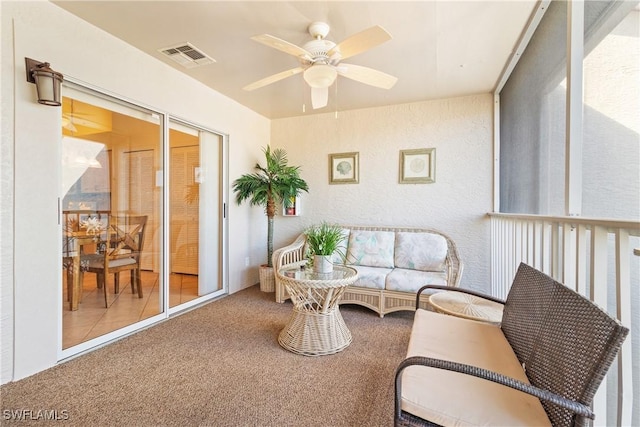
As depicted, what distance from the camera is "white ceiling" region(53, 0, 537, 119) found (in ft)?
6.70

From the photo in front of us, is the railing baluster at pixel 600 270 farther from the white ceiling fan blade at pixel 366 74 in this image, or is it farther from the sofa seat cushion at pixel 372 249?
the sofa seat cushion at pixel 372 249

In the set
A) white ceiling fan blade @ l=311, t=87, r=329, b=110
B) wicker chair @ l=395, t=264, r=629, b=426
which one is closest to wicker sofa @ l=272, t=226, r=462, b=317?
wicker chair @ l=395, t=264, r=629, b=426

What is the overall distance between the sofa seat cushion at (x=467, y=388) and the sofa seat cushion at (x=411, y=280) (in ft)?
4.74

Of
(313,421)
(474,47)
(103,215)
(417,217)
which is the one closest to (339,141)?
(417,217)

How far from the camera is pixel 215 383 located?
1.93 metres

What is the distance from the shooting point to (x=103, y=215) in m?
2.70

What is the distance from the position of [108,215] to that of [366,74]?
267 centimetres

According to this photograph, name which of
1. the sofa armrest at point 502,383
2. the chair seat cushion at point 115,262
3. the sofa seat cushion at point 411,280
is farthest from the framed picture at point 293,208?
the sofa armrest at point 502,383

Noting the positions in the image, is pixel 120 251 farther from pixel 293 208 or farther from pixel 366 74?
pixel 366 74

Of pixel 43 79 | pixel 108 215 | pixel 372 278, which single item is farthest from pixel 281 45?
pixel 372 278

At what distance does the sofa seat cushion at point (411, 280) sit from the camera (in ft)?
10.0

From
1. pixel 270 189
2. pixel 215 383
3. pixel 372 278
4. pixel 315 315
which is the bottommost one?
pixel 215 383

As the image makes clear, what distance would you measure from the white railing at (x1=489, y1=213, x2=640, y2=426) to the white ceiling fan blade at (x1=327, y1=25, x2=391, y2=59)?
1.45m

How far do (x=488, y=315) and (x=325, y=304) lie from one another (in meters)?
1.18
